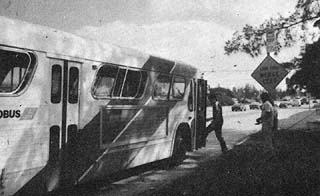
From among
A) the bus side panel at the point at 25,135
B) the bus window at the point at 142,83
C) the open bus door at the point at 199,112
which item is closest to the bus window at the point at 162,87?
the bus window at the point at 142,83

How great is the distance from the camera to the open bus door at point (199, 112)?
10.2 metres

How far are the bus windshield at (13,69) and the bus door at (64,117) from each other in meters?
0.44

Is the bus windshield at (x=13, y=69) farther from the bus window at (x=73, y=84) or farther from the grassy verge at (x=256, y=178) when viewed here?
the grassy verge at (x=256, y=178)

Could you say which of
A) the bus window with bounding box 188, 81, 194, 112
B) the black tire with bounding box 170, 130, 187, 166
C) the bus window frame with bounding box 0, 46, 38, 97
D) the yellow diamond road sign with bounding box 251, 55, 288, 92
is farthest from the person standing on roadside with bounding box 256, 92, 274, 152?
the bus window frame with bounding box 0, 46, 38, 97

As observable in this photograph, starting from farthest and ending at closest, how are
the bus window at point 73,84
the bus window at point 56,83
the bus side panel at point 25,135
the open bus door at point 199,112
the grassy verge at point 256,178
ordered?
the open bus door at point 199,112 < the grassy verge at point 256,178 < the bus window at point 73,84 < the bus window at point 56,83 < the bus side panel at point 25,135

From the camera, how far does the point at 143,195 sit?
596cm

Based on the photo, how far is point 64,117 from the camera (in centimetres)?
541

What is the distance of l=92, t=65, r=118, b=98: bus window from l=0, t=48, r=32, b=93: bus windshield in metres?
1.36

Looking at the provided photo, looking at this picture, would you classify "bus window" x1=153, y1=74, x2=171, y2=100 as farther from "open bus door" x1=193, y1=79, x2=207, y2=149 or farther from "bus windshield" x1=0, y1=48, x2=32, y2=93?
"bus windshield" x1=0, y1=48, x2=32, y2=93

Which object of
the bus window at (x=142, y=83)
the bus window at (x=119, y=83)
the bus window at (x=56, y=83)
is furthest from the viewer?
the bus window at (x=142, y=83)

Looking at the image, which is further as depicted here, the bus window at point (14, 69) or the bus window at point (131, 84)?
the bus window at point (131, 84)

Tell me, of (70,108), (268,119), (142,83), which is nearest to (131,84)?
(142,83)

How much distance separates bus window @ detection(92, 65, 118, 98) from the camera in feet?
20.0

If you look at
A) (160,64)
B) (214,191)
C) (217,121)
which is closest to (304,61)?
(217,121)
